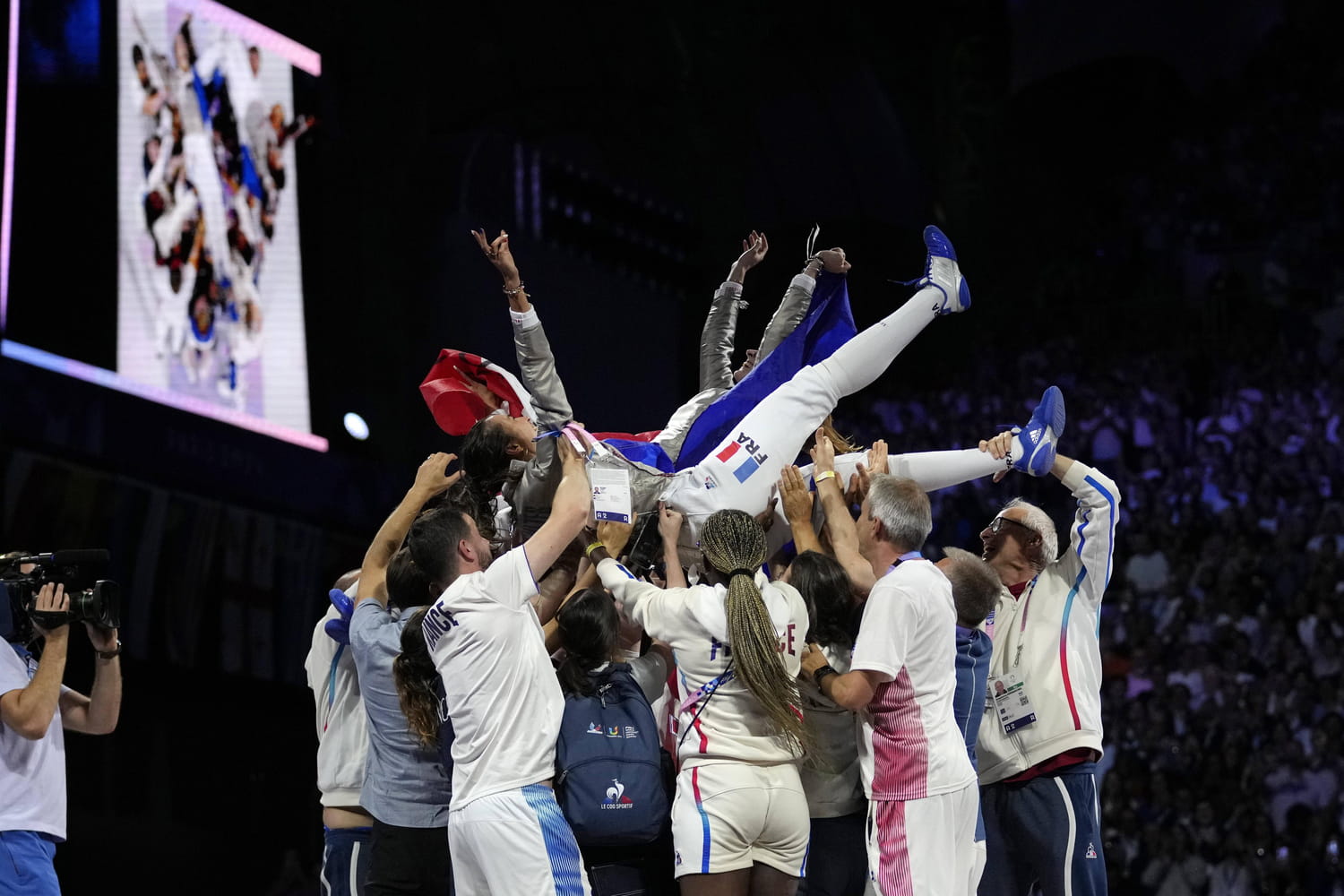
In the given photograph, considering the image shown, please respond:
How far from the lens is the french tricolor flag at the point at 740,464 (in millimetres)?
4226

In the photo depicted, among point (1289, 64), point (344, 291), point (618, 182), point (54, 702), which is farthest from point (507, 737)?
point (1289, 64)

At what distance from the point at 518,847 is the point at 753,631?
2.36 feet

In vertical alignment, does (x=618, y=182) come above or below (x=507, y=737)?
above

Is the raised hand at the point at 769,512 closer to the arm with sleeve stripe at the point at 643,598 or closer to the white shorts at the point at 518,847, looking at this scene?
the arm with sleeve stripe at the point at 643,598

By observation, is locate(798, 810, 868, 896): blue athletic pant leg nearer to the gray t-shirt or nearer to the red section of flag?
the gray t-shirt

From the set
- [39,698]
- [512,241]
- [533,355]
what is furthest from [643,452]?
[512,241]

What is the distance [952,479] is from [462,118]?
25.4 feet

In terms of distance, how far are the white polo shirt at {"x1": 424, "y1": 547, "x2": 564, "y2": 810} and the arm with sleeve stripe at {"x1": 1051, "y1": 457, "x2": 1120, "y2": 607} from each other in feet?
5.78

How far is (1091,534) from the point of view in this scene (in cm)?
428

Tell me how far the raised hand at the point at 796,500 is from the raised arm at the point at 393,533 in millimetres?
934

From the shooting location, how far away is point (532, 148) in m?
11.7

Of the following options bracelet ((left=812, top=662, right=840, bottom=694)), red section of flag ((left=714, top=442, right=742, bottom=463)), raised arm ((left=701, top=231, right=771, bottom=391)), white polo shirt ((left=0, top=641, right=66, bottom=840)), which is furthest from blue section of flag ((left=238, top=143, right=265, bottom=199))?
bracelet ((left=812, top=662, right=840, bottom=694))

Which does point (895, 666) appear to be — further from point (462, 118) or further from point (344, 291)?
point (462, 118)

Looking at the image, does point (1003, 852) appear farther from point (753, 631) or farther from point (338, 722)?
point (338, 722)
